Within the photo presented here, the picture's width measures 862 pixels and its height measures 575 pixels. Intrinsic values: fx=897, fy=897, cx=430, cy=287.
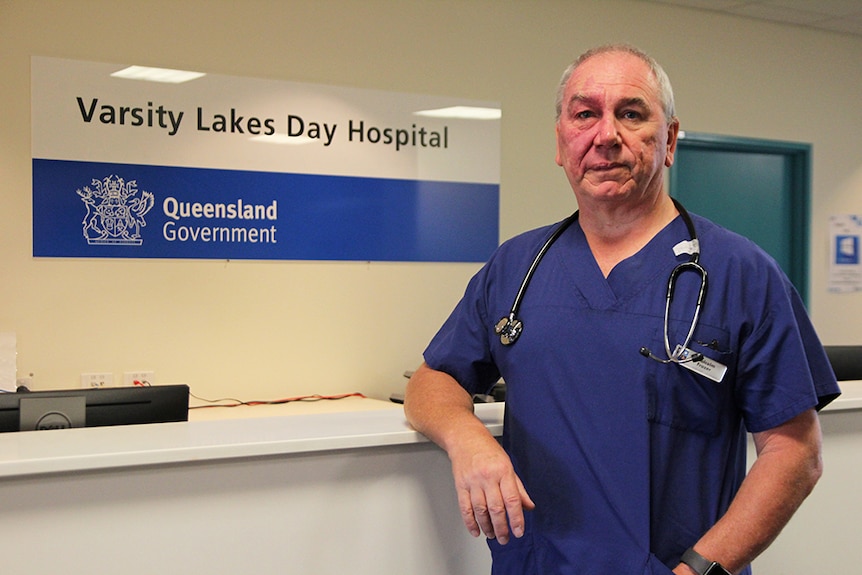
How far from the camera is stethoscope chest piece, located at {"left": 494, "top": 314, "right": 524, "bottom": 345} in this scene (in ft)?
4.29

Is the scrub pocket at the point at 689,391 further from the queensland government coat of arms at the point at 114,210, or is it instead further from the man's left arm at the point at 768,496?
the queensland government coat of arms at the point at 114,210

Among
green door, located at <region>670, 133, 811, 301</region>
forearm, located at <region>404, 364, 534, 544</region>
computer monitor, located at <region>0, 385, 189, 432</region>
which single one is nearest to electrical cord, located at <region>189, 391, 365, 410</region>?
computer monitor, located at <region>0, 385, 189, 432</region>

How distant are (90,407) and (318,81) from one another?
248 cm

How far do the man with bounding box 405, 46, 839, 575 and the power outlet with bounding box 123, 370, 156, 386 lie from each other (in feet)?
7.85

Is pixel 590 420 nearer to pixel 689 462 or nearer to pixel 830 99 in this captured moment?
pixel 689 462

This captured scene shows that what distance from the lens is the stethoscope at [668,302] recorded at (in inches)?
45.8

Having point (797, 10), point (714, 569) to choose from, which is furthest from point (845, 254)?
point (714, 569)

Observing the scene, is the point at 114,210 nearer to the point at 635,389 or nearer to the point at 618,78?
the point at 618,78

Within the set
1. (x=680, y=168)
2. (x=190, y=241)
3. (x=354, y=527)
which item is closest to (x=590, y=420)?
(x=354, y=527)

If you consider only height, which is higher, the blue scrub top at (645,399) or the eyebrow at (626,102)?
the eyebrow at (626,102)

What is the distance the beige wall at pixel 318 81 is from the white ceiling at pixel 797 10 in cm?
9

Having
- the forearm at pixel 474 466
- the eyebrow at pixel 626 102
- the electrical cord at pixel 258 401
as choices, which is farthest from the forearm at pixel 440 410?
the electrical cord at pixel 258 401

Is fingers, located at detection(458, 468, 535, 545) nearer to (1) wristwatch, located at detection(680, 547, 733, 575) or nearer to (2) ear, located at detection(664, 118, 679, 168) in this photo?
(1) wristwatch, located at detection(680, 547, 733, 575)

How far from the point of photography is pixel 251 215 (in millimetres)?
3660
